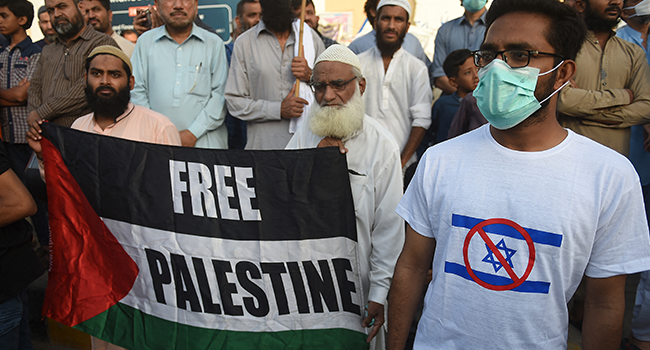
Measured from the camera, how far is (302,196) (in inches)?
96.4

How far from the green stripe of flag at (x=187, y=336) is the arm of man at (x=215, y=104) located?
1.66 meters

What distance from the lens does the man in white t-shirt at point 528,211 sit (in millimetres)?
1431

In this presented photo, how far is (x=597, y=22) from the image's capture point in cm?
339

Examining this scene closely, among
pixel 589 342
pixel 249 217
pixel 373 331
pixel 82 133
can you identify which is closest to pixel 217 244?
pixel 249 217

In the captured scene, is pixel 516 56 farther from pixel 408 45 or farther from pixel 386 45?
pixel 408 45

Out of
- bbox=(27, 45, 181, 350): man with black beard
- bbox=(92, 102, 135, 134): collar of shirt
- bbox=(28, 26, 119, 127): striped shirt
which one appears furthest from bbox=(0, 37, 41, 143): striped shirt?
bbox=(92, 102, 135, 134): collar of shirt

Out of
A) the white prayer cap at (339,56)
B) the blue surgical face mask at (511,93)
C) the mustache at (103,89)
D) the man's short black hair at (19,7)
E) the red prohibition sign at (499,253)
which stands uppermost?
the man's short black hair at (19,7)

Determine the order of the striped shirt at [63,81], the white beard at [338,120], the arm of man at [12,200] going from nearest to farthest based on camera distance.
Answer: the arm of man at [12,200] < the white beard at [338,120] < the striped shirt at [63,81]

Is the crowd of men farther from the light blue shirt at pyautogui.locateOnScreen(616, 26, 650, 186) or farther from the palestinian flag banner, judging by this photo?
the palestinian flag banner

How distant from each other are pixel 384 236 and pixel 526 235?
105 cm

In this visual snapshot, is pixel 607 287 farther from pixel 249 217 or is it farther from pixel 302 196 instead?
pixel 249 217

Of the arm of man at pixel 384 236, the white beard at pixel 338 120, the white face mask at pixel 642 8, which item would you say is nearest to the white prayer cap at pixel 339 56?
the white beard at pixel 338 120

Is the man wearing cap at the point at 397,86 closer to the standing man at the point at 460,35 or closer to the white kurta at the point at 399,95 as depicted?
the white kurta at the point at 399,95

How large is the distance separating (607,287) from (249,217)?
1.69 meters
